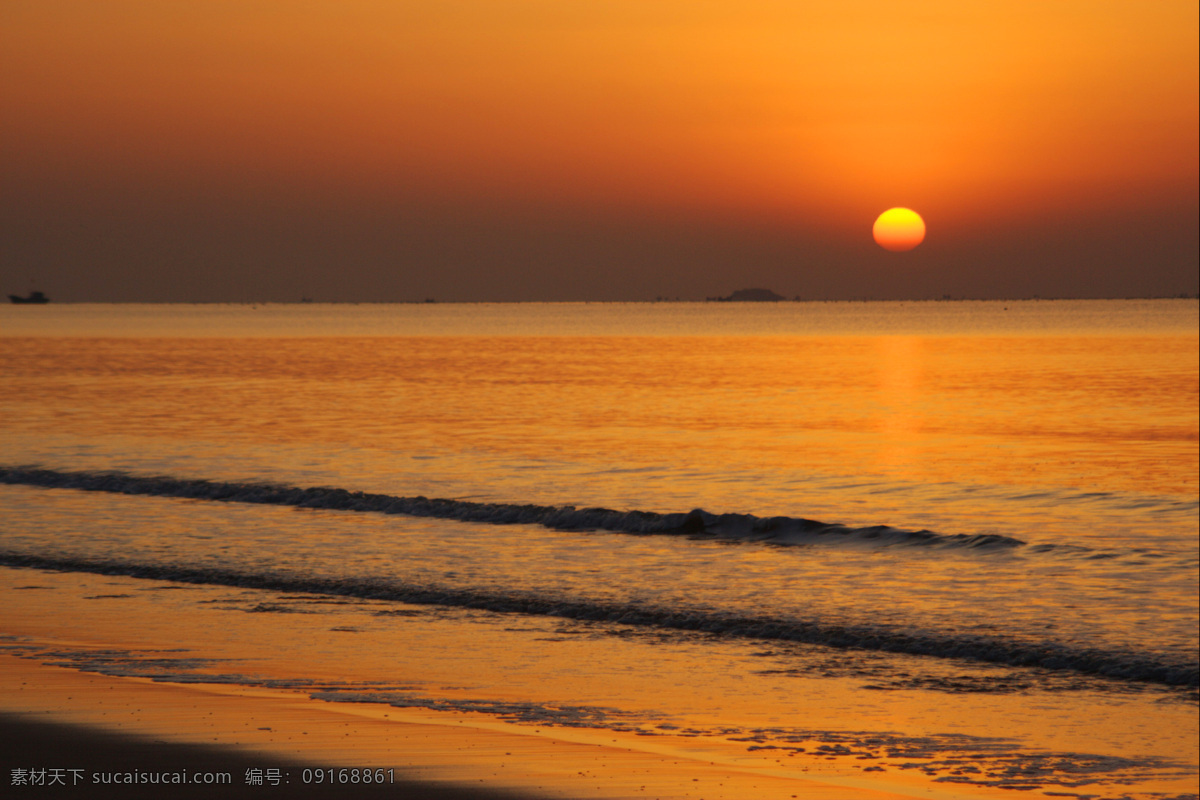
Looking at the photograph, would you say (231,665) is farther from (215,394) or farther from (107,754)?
(215,394)

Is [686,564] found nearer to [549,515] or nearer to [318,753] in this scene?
[549,515]

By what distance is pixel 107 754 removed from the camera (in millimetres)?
9094

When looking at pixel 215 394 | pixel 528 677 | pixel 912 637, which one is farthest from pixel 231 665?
pixel 215 394

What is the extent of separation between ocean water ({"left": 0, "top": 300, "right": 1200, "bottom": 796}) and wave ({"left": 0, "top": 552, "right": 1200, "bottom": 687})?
0.20 feet

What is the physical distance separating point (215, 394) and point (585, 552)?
4548cm

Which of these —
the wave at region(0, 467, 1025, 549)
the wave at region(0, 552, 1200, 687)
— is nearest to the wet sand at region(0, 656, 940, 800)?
the wave at region(0, 552, 1200, 687)

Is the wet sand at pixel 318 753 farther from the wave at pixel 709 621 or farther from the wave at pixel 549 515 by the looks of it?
the wave at pixel 549 515

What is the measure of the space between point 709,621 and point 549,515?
967 centimetres

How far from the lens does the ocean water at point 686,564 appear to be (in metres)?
11.0

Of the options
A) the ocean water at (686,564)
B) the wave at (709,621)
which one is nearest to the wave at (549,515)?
the ocean water at (686,564)

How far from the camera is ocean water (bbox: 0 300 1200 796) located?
435 inches

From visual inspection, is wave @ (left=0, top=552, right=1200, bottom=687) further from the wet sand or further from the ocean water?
the wet sand

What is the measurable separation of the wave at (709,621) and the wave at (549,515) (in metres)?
6.88

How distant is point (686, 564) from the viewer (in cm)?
1939
